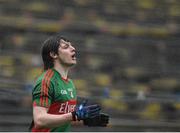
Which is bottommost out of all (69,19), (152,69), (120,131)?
(120,131)

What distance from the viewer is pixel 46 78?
3791mm

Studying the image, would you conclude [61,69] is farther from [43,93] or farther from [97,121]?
[97,121]

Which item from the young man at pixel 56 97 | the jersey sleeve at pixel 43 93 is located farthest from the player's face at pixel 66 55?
the jersey sleeve at pixel 43 93

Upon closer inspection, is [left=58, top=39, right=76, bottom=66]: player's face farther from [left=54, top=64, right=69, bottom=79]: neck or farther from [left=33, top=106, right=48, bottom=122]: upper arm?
[left=33, top=106, right=48, bottom=122]: upper arm

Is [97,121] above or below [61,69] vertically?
below

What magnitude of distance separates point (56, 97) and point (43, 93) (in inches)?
5.6

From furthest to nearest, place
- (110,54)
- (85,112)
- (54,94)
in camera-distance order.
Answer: (110,54) < (54,94) < (85,112)

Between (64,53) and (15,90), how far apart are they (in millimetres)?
4628

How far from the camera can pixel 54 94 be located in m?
3.81

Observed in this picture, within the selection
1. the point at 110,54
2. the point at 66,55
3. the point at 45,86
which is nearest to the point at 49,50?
the point at 66,55

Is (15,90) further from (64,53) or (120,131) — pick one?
(64,53)

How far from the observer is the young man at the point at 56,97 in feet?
12.0

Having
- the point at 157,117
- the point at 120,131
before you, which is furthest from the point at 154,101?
the point at 120,131

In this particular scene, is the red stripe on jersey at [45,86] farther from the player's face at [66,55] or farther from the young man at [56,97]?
the player's face at [66,55]
